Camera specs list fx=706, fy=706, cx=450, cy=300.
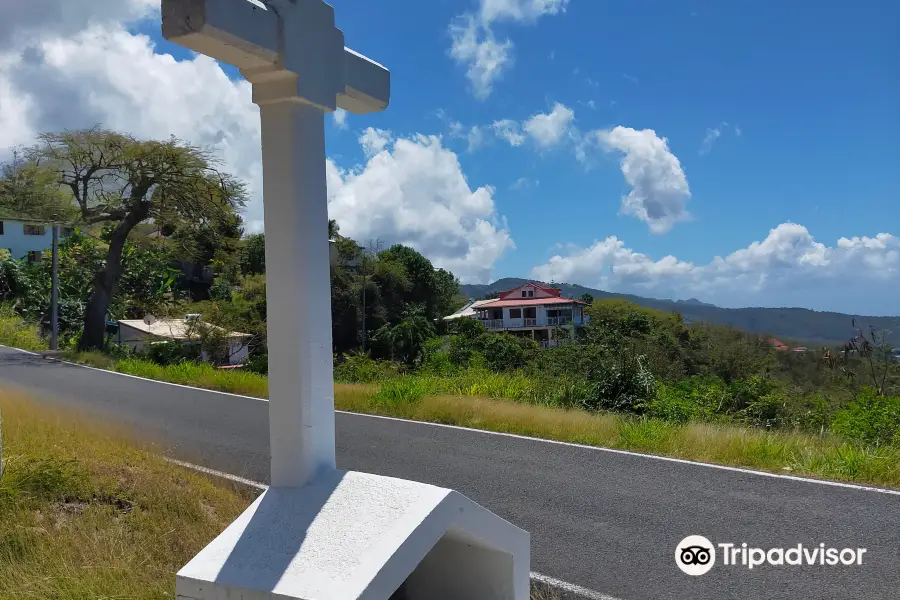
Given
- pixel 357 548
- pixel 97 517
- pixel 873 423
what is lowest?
pixel 873 423

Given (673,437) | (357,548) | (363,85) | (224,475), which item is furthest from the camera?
(673,437)

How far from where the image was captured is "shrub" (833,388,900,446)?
9055 mm

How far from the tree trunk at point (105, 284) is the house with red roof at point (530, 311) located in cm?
4075

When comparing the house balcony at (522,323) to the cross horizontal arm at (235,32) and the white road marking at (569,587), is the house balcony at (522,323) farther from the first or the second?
the cross horizontal arm at (235,32)

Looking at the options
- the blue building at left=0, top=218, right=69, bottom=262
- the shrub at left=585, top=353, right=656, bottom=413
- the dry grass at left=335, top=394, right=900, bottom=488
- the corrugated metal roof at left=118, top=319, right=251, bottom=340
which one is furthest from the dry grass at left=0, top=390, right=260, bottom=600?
the blue building at left=0, top=218, right=69, bottom=262

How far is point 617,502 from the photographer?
6641 mm

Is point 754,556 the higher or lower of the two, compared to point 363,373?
lower

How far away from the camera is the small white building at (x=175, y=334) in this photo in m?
28.0

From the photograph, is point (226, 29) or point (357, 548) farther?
point (226, 29)

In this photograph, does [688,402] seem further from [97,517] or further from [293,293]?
[293,293]

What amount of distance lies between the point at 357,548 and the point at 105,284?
76.7ft

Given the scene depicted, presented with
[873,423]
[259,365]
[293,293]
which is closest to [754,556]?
[293,293]

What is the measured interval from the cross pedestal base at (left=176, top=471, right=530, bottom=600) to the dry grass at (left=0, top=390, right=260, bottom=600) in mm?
1375

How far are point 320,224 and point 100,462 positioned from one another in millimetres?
3943
